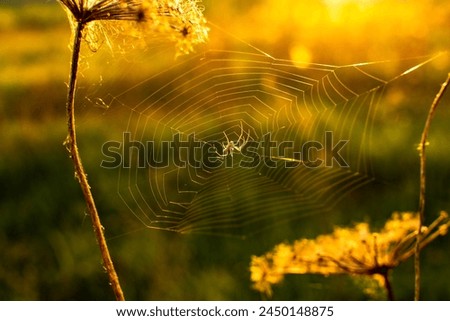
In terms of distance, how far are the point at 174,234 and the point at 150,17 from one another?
10.1 feet

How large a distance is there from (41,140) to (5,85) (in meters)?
1.08

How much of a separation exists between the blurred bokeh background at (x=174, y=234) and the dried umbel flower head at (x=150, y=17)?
1.92 meters

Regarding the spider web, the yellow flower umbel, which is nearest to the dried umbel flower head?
the yellow flower umbel

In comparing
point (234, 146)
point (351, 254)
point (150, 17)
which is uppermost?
point (234, 146)

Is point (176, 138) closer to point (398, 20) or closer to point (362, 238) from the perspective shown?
point (398, 20)

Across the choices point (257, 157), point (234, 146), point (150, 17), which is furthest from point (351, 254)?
point (257, 157)

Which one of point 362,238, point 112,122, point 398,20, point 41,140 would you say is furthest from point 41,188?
point 362,238

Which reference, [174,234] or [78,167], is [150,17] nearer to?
[78,167]

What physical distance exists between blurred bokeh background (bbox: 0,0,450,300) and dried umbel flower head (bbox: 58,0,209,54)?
192cm

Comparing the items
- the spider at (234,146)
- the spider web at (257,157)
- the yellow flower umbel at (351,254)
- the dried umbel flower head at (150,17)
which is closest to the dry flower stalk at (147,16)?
the dried umbel flower head at (150,17)

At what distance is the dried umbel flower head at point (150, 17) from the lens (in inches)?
30.2

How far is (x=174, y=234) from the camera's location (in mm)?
3785

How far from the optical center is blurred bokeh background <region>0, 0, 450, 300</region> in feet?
11.2

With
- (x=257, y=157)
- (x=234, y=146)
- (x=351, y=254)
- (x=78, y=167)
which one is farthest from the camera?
(x=257, y=157)
